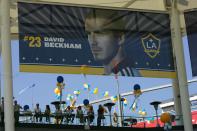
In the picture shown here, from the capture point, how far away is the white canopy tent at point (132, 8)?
20.2 meters

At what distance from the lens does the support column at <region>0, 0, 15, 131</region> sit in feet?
64.6

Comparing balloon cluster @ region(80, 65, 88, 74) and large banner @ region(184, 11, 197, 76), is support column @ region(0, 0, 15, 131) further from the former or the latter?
large banner @ region(184, 11, 197, 76)

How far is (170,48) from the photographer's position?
→ 81.0ft

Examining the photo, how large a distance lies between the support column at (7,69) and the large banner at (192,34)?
880cm

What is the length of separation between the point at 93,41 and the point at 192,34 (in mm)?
4951

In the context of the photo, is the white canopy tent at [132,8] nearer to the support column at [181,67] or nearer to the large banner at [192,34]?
the support column at [181,67]

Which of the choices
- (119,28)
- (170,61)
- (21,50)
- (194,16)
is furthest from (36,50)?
(194,16)

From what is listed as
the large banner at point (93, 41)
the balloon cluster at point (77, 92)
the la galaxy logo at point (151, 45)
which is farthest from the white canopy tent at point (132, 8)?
the balloon cluster at point (77, 92)

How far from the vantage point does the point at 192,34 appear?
978 inches

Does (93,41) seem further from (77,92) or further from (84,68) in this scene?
(77,92)

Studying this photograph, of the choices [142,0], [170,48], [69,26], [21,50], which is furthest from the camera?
[142,0]

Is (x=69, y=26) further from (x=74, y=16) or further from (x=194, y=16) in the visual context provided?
(x=194, y=16)

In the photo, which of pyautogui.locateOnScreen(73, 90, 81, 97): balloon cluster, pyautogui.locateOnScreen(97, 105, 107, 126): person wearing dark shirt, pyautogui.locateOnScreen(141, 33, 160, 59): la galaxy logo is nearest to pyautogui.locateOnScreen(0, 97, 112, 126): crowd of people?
pyautogui.locateOnScreen(97, 105, 107, 126): person wearing dark shirt

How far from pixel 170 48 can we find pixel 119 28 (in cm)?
266
